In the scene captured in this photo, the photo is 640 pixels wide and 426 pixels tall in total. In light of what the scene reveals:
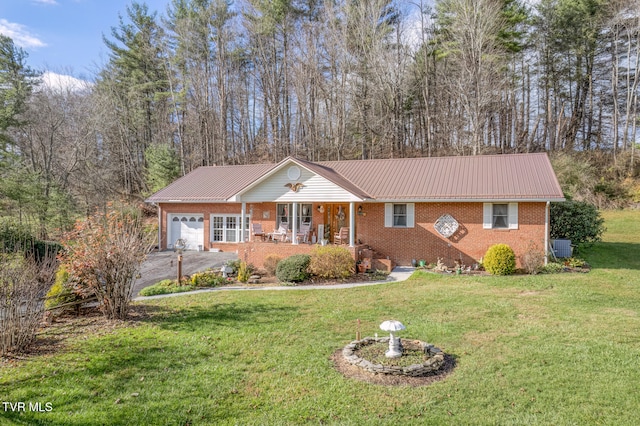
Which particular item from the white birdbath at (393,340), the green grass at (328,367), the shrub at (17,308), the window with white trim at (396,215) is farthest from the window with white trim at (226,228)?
the white birdbath at (393,340)

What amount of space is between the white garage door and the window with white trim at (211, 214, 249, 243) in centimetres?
72

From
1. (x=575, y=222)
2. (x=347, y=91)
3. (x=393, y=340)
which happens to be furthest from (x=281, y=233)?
(x=347, y=91)

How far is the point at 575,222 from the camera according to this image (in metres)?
16.0

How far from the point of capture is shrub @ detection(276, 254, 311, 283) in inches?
498

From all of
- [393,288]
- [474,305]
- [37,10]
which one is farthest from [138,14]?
[474,305]

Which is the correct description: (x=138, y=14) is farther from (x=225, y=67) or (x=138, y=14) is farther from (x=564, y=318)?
(x=564, y=318)

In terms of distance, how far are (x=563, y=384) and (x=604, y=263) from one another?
12.2 meters

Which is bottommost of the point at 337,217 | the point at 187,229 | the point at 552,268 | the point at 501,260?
the point at 552,268

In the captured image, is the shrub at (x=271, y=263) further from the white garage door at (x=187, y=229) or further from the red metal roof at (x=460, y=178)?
the white garage door at (x=187, y=229)

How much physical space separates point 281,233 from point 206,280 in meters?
4.58

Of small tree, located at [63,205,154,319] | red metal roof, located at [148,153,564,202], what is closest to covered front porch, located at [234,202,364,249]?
red metal roof, located at [148,153,564,202]

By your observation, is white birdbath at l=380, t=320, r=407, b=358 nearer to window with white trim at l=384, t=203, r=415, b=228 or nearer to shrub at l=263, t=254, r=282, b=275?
shrub at l=263, t=254, r=282, b=275

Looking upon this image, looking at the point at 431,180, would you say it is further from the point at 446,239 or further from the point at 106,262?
the point at 106,262

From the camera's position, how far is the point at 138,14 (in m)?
30.3
